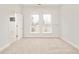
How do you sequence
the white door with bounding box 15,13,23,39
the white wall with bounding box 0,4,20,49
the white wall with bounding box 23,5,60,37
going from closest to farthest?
the white wall with bounding box 0,4,20,49, the white wall with bounding box 23,5,60,37, the white door with bounding box 15,13,23,39

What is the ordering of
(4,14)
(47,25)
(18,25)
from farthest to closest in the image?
(18,25) → (47,25) → (4,14)

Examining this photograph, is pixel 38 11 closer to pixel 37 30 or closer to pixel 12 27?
pixel 37 30

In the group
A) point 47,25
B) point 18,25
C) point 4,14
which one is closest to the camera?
point 4,14

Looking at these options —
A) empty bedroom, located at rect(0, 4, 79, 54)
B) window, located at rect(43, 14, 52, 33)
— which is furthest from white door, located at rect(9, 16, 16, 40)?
window, located at rect(43, 14, 52, 33)

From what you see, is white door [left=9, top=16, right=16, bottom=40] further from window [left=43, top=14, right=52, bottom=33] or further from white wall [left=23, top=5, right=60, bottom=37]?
window [left=43, top=14, right=52, bottom=33]

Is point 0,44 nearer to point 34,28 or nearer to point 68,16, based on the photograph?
point 34,28

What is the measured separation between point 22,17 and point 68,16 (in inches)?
24.3

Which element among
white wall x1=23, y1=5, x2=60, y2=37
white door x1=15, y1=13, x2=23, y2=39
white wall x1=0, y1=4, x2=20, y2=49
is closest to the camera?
white wall x1=0, y1=4, x2=20, y2=49

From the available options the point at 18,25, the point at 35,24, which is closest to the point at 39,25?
the point at 35,24

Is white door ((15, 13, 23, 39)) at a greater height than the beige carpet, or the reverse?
white door ((15, 13, 23, 39))

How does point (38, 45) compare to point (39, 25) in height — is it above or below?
below
